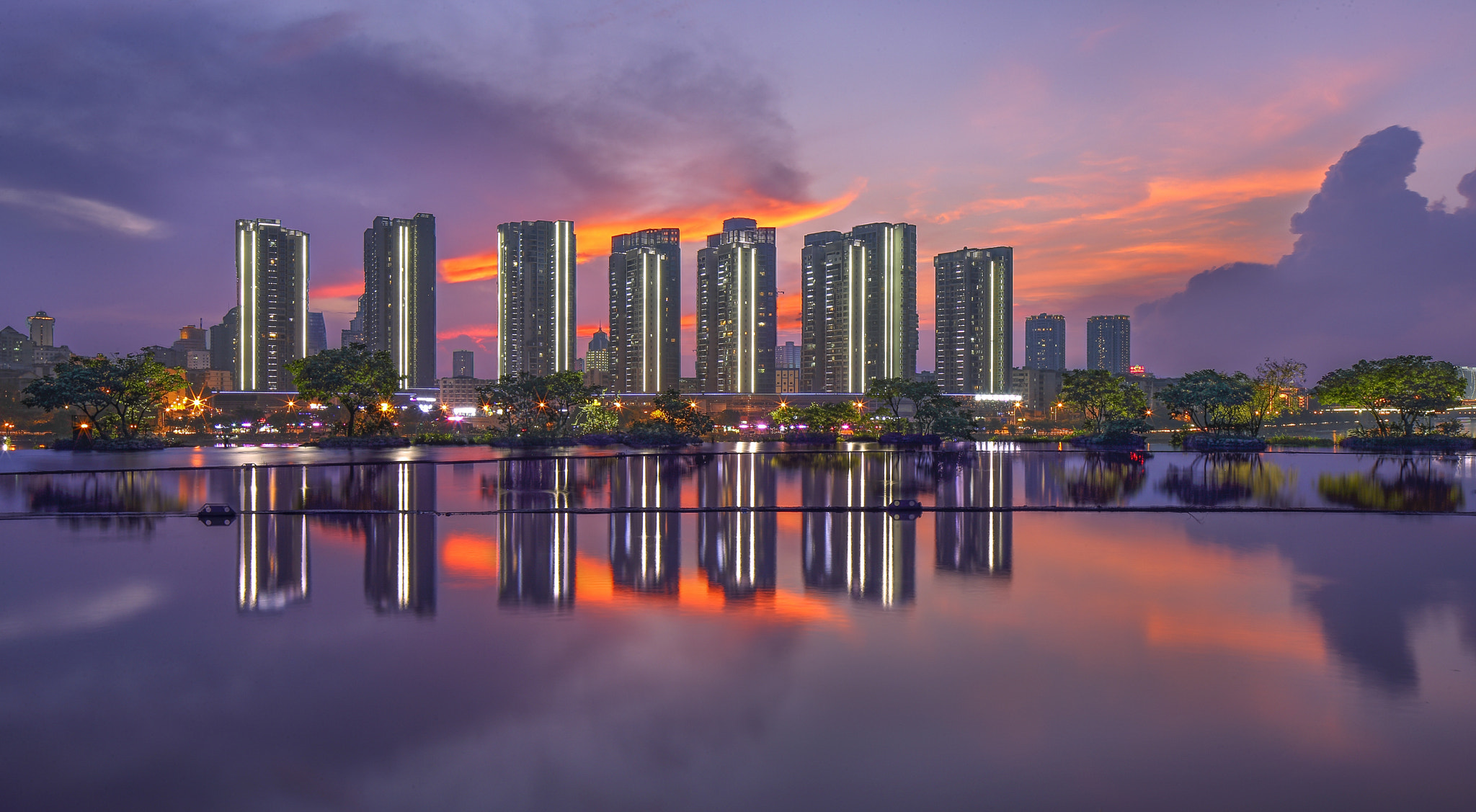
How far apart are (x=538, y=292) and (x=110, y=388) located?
515 ft

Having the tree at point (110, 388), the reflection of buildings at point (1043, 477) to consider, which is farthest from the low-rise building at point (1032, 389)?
the tree at point (110, 388)

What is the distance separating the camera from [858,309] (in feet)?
526

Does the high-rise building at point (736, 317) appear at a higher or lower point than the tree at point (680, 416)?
higher

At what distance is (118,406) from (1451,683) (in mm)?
60962

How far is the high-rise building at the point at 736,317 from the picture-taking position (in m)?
163

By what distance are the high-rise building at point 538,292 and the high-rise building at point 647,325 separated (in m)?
19.2

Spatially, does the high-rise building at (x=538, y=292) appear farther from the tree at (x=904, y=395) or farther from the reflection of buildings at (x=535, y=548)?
the reflection of buildings at (x=535, y=548)

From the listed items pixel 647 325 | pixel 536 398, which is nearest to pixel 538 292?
pixel 647 325

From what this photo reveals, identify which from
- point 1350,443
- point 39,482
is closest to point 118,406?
point 39,482

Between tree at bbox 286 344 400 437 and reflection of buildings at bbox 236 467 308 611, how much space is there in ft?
91.6

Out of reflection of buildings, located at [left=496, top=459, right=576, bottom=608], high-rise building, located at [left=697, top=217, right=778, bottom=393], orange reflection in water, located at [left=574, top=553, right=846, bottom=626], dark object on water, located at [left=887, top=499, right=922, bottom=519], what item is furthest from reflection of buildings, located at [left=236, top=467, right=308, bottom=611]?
Result: high-rise building, located at [left=697, top=217, right=778, bottom=393]

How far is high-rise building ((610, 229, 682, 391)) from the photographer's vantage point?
17875 centimetres

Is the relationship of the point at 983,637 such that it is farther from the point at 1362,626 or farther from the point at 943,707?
the point at 1362,626

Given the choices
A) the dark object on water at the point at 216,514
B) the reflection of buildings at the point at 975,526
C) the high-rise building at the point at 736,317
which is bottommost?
the reflection of buildings at the point at 975,526
